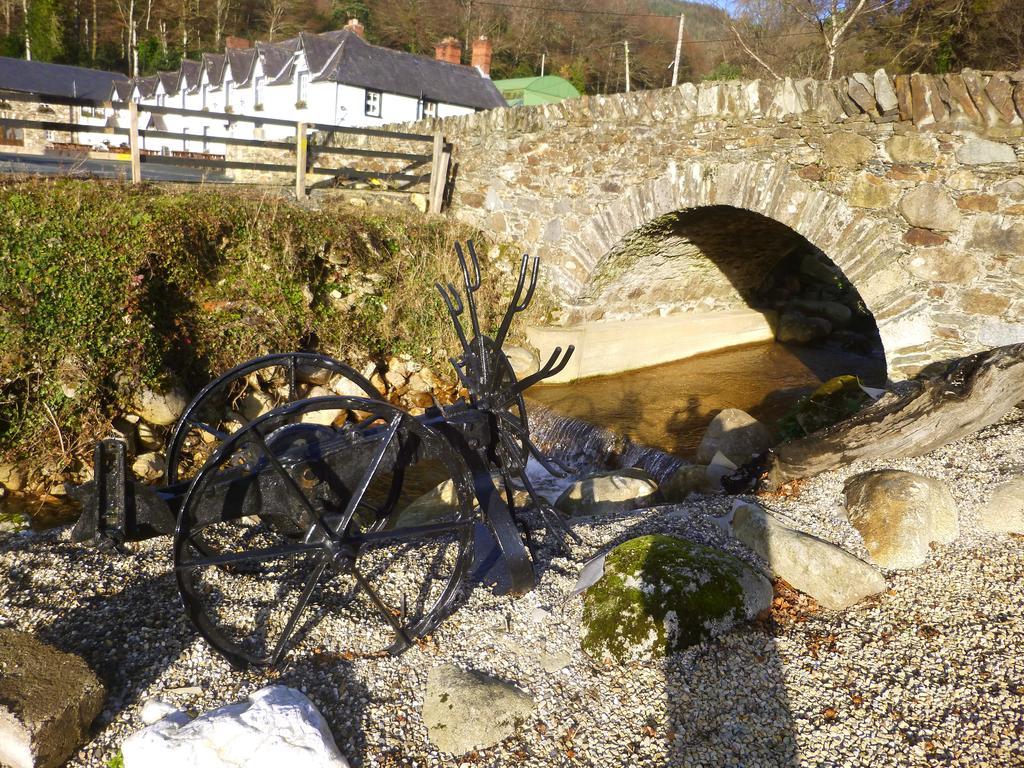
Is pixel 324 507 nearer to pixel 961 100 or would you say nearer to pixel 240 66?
pixel 961 100

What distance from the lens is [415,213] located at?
10.5 m

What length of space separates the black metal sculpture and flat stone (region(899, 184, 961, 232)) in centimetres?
438

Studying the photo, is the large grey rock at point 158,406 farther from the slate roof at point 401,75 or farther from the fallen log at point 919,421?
the slate roof at point 401,75

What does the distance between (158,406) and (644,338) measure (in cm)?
658

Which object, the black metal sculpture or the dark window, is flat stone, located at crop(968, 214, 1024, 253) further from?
the dark window

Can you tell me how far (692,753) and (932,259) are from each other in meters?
5.19

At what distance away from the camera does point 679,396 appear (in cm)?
948

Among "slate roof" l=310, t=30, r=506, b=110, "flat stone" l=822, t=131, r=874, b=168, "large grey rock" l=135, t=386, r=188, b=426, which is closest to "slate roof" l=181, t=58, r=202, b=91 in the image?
"slate roof" l=310, t=30, r=506, b=110

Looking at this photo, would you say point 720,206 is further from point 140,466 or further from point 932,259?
point 140,466

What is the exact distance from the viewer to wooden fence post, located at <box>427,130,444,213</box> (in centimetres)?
1065

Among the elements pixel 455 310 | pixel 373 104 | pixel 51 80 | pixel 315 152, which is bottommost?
pixel 455 310

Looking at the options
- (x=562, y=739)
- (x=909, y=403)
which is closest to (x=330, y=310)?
(x=909, y=403)

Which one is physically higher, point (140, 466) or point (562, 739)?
point (562, 739)

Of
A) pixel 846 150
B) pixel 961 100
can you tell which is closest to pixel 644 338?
pixel 846 150
